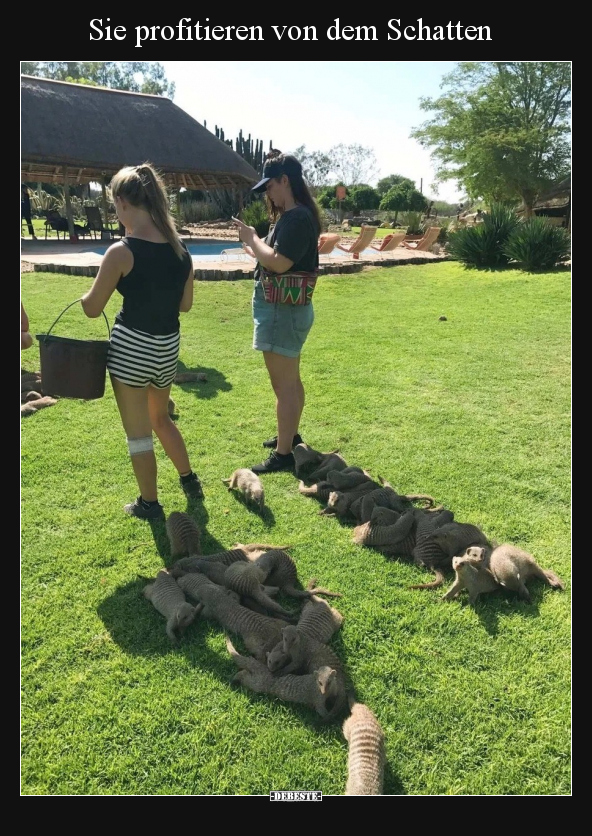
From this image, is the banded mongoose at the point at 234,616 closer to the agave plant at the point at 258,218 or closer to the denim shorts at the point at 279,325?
the denim shorts at the point at 279,325

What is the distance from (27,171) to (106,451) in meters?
21.1

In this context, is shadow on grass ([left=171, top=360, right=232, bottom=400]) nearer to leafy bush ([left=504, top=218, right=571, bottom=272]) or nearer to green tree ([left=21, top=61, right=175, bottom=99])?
leafy bush ([left=504, top=218, right=571, bottom=272])

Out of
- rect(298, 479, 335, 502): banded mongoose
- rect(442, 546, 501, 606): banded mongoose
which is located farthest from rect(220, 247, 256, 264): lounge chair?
rect(442, 546, 501, 606): banded mongoose

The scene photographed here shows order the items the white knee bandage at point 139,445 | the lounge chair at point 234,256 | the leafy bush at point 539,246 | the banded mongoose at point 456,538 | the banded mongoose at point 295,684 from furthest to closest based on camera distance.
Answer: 1. the lounge chair at point 234,256
2. the leafy bush at point 539,246
3. the white knee bandage at point 139,445
4. the banded mongoose at point 456,538
5. the banded mongoose at point 295,684

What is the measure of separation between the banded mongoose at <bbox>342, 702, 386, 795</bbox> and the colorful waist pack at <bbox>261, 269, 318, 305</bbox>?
272 cm

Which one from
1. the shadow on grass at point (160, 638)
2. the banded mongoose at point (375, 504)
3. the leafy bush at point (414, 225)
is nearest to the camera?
the shadow on grass at point (160, 638)

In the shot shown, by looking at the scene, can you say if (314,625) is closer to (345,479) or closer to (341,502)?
(341,502)

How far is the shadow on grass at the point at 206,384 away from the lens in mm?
6156

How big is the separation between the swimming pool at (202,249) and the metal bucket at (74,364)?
13.9 metres

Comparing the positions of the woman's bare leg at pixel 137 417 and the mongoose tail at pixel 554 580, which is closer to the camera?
the mongoose tail at pixel 554 580

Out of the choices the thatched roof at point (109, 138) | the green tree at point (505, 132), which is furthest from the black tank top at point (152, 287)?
the green tree at point (505, 132)

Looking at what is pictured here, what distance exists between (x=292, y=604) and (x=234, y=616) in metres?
0.39

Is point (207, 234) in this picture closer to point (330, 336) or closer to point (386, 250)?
point (386, 250)

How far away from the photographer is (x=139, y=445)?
3.57m
